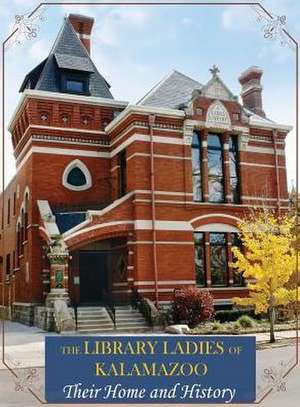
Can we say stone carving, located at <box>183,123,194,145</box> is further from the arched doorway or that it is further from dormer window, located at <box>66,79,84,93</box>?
dormer window, located at <box>66,79,84,93</box>

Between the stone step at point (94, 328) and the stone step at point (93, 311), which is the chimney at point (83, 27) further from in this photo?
the stone step at point (94, 328)

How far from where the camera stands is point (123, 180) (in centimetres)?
2383

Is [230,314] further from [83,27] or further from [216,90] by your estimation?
[83,27]

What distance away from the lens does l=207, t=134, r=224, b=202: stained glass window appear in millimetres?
23375

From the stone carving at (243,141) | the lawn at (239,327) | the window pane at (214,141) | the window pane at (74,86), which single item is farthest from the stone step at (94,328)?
the window pane at (74,86)

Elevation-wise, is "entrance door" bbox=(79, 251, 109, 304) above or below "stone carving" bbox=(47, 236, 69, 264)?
below

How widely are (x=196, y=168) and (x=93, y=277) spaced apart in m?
6.69

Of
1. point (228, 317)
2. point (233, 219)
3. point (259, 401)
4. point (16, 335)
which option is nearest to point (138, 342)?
point (259, 401)

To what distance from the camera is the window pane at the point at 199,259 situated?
22.4 m

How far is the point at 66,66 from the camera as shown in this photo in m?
25.1

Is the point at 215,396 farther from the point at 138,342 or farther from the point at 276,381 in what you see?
the point at 276,381

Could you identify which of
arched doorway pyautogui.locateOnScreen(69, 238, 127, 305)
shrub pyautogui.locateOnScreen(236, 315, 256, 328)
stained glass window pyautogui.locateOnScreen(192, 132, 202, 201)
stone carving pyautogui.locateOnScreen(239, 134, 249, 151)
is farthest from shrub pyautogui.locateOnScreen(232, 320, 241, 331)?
stone carving pyautogui.locateOnScreen(239, 134, 249, 151)

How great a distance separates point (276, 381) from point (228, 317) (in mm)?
14382

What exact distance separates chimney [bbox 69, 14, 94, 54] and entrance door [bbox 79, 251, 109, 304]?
1294 cm
